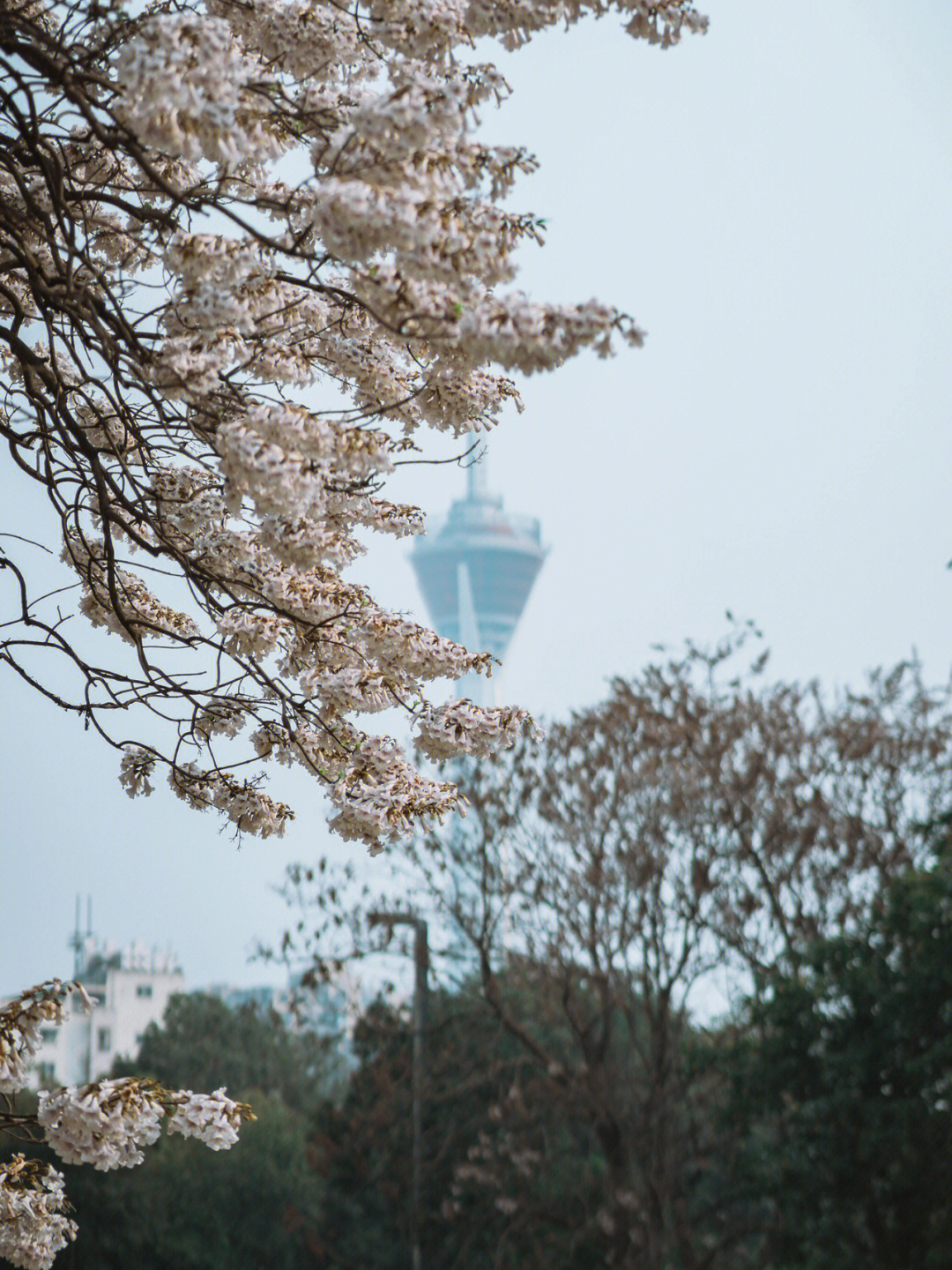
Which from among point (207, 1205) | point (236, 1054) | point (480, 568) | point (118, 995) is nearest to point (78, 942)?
point (118, 995)

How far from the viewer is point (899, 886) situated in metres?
9.47

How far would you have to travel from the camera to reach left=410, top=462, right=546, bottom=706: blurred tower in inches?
3317

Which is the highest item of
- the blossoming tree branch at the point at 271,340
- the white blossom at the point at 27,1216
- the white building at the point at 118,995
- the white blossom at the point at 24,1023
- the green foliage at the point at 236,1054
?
the white building at the point at 118,995

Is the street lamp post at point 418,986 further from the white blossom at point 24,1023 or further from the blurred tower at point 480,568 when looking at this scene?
the blurred tower at point 480,568

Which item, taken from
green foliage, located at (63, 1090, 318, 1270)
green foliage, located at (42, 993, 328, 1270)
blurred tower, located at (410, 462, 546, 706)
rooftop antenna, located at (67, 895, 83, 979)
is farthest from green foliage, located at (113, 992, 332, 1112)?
blurred tower, located at (410, 462, 546, 706)

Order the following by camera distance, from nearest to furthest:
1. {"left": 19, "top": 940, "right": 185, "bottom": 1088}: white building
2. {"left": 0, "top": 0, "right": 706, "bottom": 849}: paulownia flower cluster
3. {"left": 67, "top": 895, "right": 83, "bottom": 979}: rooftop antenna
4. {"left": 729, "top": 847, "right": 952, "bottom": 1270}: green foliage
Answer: {"left": 0, "top": 0, "right": 706, "bottom": 849}: paulownia flower cluster → {"left": 729, "top": 847, "right": 952, "bottom": 1270}: green foliage → {"left": 67, "top": 895, "right": 83, "bottom": 979}: rooftop antenna → {"left": 19, "top": 940, "right": 185, "bottom": 1088}: white building

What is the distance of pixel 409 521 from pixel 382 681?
1.65 ft

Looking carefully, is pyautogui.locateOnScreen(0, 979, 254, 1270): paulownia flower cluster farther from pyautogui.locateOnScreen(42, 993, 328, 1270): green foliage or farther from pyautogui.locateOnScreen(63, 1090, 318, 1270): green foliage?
pyautogui.locateOnScreen(63, 1090, 318, 1270): green foliage

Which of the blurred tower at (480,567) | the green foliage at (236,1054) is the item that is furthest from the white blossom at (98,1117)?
the blurred tower at (480,567)

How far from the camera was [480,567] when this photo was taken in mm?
83938

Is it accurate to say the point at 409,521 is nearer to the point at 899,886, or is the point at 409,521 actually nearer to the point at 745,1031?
the point at 899,886

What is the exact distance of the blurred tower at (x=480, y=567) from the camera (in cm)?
8425

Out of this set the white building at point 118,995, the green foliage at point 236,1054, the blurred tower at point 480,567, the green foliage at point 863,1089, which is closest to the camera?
the green foliage at point 863,1089

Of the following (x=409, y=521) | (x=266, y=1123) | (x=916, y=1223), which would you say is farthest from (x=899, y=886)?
(x=266, y=1123)
